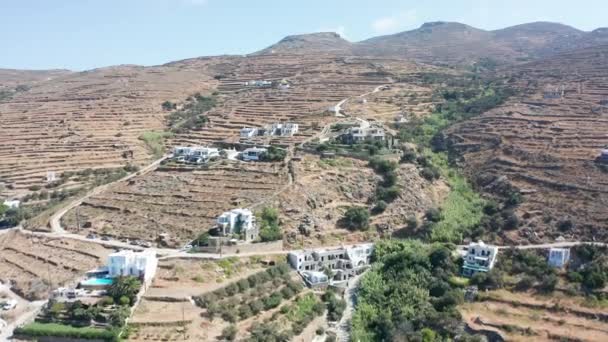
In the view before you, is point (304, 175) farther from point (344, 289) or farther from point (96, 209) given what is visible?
point (96, 209)

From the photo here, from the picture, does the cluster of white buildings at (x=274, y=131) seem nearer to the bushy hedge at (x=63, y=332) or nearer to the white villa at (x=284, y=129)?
the white villa at (x=284, y=129)

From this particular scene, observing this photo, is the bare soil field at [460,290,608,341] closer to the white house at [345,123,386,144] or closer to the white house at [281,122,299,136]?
the white house at [345,123,386,144]

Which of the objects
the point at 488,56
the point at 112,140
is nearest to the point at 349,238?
the point at 112,140

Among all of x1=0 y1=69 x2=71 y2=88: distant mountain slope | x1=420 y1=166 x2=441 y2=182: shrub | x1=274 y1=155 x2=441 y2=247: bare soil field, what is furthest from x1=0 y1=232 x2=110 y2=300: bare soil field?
x1=0 y1=69 x2=71 y2=88: distant mountain slope

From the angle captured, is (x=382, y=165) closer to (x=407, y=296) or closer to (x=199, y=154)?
(x=407, y=296)

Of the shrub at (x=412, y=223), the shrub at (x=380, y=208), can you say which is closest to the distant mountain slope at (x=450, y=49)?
the shrub at (x=380, y=208)
